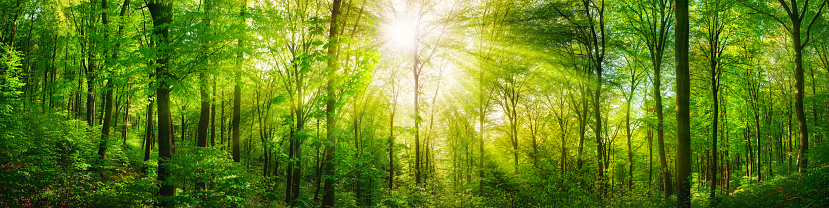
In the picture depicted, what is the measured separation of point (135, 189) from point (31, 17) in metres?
21.6

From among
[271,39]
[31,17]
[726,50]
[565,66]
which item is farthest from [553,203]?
[31,17]

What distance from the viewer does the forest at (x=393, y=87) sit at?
25.6 feet

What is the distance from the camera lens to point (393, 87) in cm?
2488

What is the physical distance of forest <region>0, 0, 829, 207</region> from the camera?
25.6 ft

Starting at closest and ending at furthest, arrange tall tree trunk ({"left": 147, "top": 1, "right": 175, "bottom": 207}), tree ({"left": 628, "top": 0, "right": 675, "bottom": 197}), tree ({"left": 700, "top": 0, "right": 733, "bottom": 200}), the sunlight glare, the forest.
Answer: the forest < tall tree trunk ({"left": 147, "top": 1, "right": 175, "bottom": 207}) < tree ({"left": 628, "top": 0, "right": 675, "bottom": 197}) < tree ({"left": 700, "top": 0, "right": 733, "bottom": 200}) < the sunlight glare

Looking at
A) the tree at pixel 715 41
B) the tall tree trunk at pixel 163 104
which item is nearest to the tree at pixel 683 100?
the tree at pixel 715 41

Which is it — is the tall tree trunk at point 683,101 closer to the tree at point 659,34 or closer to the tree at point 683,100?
the tree at point 683,100

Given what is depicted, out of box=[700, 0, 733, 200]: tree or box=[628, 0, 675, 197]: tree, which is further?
box=[700, 0, 733, 200]: tree

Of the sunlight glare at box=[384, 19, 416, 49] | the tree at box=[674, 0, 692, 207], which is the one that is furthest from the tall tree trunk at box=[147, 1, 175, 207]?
the tree at box=[674, 0, 692, 207]

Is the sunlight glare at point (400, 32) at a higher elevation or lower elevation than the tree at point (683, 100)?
→ higher

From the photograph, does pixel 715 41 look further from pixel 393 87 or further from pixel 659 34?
pixel 393 87

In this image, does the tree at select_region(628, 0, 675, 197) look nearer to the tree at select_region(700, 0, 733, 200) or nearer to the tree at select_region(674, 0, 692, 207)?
the tree at select_region(700, 0, 733, 200)

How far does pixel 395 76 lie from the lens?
79.7 feet

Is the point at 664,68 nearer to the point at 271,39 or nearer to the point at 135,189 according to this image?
the point at 271,39
